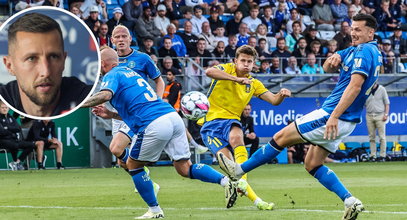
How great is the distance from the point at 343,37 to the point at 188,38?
5.90 metres

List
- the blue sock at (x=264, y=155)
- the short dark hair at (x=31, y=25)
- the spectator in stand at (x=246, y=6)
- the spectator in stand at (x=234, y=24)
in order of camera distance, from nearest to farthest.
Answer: the short dark hair at (x=31, y=25), the blue sock at (x=264, y=155), the spectator in stand at (x=234, y=24), the spectator in stand at (x=246, y=6)

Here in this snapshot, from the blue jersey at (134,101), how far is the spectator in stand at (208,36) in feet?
52.0

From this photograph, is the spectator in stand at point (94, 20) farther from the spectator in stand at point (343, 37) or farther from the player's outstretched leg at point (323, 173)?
the player's outstretched leg at point (323, 173)

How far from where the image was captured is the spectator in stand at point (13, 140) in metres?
21.8

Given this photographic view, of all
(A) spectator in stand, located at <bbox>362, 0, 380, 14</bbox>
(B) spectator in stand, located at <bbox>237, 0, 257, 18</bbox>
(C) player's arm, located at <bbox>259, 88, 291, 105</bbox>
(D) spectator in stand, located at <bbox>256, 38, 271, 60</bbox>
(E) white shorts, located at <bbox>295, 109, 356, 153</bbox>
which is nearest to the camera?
(E) white shorts, located at <bbox>295, 109, 356, 153</bbox>

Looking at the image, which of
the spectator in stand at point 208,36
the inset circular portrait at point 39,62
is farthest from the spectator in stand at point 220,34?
the inset circular portrait at point 39,62

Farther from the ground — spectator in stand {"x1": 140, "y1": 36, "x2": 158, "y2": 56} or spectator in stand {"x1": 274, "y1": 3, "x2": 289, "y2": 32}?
spectator in stand {"x1": 274, "y1": 3, "x2": 289, "y2": 32}

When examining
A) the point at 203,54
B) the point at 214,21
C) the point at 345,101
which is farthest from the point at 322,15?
the point at 345,101

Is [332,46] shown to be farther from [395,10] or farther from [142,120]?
[142,120]

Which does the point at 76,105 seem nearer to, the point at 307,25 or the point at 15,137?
the point at 15,137

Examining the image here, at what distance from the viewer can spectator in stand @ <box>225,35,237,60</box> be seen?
2492cm

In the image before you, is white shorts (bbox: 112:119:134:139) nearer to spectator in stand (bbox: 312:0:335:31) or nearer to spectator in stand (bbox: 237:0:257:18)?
spectator in stand (bbox: 237:0:257:18)

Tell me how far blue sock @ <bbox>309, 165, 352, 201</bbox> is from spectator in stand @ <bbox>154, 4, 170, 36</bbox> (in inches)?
631

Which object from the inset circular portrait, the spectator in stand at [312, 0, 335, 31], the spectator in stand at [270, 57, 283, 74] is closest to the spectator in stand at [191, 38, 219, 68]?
the spectator in stand at [270, 57, 283, 74]
